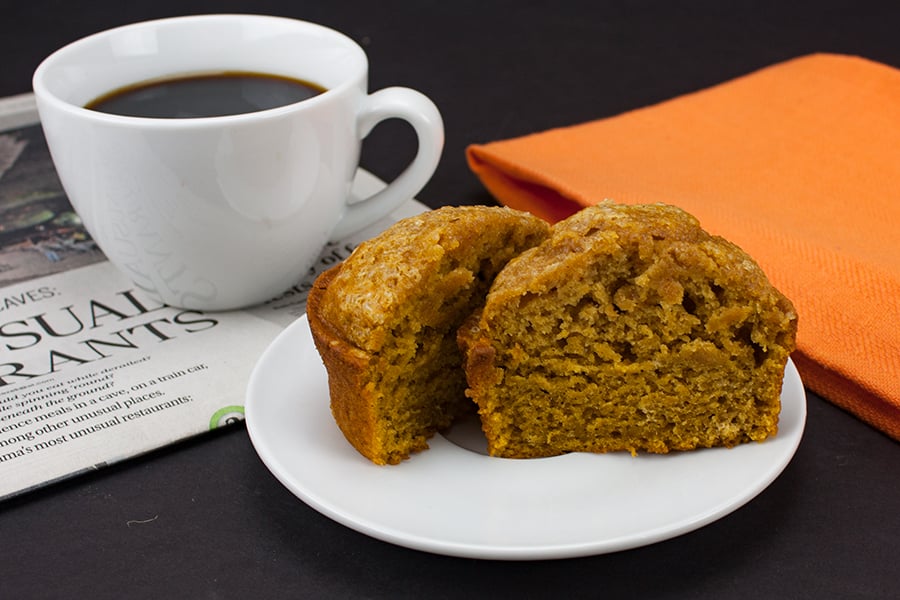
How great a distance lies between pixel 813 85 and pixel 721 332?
56.6 inches

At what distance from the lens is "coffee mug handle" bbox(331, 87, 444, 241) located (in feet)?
6.08

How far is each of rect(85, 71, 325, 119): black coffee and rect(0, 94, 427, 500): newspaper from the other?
34 centimetres

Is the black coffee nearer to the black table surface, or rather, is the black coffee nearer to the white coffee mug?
the white coffee mug

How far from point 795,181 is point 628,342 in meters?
0.95

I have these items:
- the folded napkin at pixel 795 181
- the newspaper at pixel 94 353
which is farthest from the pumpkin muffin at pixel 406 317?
the folded napkin at pixel 795 181

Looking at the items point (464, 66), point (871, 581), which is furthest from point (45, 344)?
point (464, 66)

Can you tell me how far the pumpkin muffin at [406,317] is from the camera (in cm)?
137

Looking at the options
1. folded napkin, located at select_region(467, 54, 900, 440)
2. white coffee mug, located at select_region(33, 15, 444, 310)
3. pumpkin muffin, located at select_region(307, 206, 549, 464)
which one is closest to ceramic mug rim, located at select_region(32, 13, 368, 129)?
white coffee mug, located at select_region(33, 15, 444, 310)

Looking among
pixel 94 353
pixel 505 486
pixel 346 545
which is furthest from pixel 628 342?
pixel 94 353

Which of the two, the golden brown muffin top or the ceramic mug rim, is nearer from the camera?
the golden brown muffin top

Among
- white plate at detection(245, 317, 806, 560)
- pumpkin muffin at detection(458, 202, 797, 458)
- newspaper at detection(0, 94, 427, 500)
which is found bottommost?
newspaper at detection(0, 94, 427, 500)

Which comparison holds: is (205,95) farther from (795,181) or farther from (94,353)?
(795,181)

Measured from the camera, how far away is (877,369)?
1584 mm

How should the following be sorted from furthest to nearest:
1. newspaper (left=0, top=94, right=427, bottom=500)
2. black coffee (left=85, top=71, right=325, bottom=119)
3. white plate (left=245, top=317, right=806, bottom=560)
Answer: black coffee (left=85, top=71, right=325, bottom=119)
newspaper (left=0, top=94, right=427, bottom=500)
white plate (left=245, top=317, right=806, bottom=560)
